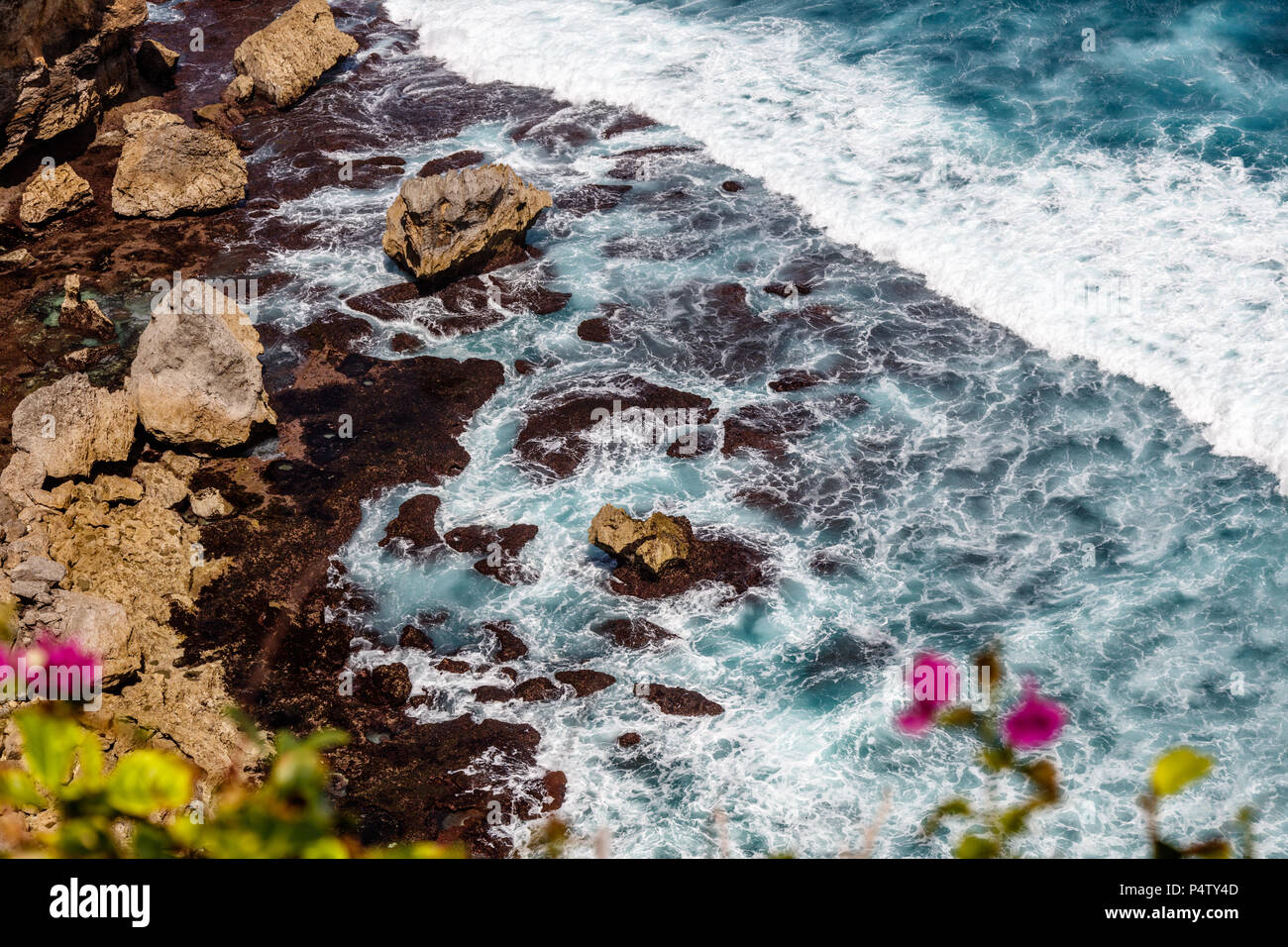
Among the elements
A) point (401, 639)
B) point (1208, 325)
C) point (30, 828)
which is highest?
point (1208, 325)

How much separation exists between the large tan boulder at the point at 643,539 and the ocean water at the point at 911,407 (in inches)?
22.5

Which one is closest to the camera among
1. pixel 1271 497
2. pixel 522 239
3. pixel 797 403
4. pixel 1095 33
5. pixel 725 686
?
pixel 725 686

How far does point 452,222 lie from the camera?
22.6 meters

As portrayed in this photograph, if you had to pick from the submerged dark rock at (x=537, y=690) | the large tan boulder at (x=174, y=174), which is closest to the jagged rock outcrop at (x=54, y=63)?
the large tan boulder at (x=174, y=174)

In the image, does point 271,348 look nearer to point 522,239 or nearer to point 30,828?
point 522,239

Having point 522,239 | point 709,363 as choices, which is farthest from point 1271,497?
point 522,239

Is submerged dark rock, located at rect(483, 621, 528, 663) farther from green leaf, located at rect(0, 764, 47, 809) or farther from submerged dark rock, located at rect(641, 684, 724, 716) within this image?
green leaf, located at rect(0, 764, 47, 809)

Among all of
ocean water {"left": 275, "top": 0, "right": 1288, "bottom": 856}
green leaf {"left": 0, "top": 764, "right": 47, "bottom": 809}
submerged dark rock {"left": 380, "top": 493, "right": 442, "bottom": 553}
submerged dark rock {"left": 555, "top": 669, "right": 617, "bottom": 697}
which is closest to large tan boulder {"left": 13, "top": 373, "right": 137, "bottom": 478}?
ocean water {"left": 275, "top": 0, "right": 1288, "bottom": 856}

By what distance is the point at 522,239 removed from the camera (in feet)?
78.3

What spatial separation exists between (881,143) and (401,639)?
61.8ft

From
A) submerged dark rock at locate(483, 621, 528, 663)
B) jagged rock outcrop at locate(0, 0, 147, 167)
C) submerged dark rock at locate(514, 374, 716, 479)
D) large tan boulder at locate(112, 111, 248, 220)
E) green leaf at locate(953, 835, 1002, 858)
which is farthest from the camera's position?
large tan boulder at locate(112, 111, 248, 220)

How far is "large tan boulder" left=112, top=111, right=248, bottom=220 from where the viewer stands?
24.9 metres

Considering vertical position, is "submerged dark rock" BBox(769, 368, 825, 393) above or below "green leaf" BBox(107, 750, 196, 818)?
below

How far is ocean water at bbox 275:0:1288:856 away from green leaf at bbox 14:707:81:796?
10.9m
